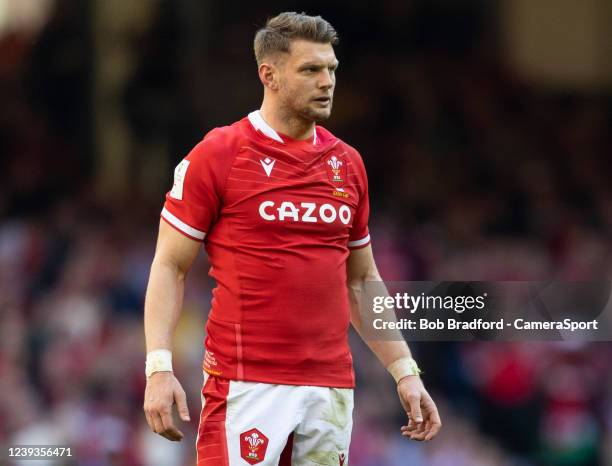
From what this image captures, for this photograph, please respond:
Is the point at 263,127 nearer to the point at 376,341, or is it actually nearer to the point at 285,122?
the point at 285,122

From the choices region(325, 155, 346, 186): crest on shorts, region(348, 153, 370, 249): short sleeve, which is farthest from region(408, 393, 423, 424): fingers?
region(325, 155, 346, 186): crest on shorts

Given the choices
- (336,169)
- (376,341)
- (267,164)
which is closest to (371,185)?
(376,341)

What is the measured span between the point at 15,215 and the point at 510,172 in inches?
162

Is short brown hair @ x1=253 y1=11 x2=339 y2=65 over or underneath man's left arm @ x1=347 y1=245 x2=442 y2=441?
over

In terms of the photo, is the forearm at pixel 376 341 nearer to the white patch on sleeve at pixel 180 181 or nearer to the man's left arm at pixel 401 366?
the man's left arm at pixel 401 366

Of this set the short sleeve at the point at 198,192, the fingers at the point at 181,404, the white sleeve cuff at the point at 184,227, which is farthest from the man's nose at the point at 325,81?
the fingers at the point at 181,404

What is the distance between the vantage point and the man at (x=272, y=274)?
441 centimetres

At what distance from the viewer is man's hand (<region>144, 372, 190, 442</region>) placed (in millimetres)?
4195

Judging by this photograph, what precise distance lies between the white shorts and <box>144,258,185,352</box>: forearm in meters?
0.24

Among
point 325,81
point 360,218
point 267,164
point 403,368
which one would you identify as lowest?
point 403,368

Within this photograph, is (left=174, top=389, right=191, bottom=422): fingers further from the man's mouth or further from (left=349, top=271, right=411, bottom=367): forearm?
the man's mouth

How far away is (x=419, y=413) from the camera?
15.2ft

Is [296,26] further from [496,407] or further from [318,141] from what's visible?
[496,407]

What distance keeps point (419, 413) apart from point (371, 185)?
7079 millimetres
